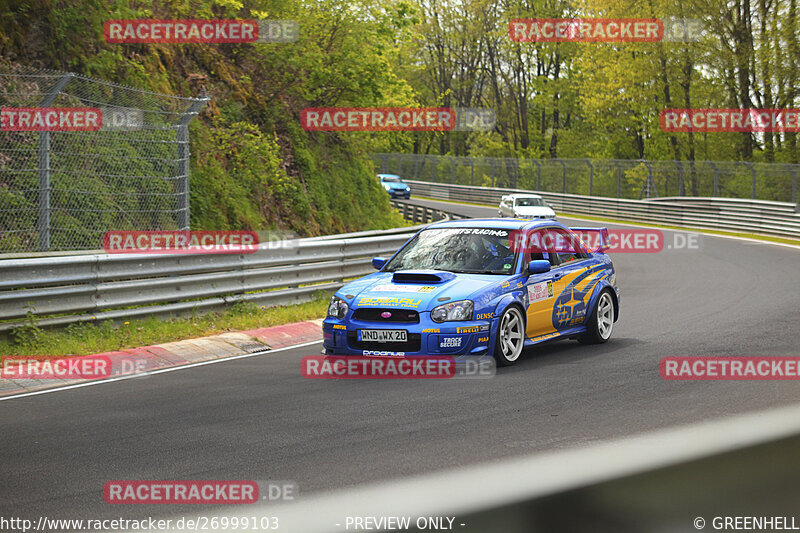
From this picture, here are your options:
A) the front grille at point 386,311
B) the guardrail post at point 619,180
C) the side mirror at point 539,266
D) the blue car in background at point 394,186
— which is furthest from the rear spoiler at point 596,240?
the blue car in background at point 394,186

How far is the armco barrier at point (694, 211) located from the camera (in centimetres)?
3369

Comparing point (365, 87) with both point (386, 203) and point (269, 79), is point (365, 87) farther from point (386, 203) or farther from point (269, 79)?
point (386, 203)

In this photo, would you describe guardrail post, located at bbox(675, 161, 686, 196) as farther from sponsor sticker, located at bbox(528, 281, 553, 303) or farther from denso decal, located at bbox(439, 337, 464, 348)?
denso decal, located at bbox(439, 337, 464, 348)

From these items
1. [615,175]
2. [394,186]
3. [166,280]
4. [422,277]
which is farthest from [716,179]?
[422,277]

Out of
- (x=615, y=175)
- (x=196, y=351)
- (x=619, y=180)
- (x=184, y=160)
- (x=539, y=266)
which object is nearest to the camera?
(x=539, y=266)

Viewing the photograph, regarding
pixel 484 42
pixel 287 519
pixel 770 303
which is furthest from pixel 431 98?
pixel 287 519

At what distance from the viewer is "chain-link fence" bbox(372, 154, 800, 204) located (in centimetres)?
3634

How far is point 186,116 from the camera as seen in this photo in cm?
1402

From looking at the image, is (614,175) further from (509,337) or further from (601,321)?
(509,337)

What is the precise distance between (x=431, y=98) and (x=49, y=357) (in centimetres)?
7373

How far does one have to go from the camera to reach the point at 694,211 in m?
39.6

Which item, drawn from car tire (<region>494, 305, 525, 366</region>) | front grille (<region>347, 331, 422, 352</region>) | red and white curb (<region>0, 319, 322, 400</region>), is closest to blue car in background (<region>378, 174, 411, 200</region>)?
red and white curb (<region>0, 319, 322, 400</region>)

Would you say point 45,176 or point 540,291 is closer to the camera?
point 540,291

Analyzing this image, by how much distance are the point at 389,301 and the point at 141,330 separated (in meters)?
3.48
